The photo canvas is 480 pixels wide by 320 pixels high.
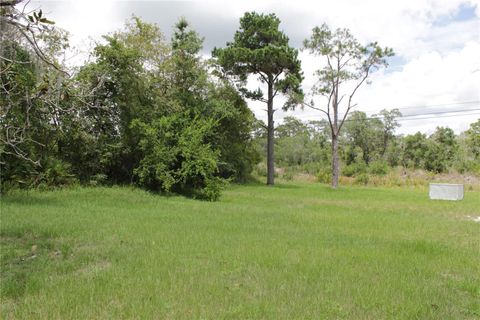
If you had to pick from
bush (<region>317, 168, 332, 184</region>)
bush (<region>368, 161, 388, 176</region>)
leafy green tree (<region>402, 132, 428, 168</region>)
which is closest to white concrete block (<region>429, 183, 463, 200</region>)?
bush (<region>317, 168, 332, 184</region>)

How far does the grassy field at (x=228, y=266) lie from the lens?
174 inches

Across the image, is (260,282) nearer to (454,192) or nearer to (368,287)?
(368,287)

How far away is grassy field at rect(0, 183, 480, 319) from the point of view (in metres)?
4.41

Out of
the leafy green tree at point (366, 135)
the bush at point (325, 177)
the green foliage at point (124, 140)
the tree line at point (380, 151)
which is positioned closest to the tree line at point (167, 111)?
the green foliage at point (124, 140)

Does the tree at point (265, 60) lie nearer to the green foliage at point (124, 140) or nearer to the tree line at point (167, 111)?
the tree line at point (167, 111)

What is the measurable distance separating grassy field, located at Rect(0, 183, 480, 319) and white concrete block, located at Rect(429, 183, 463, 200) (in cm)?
853

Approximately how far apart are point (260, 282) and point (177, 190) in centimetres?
1373

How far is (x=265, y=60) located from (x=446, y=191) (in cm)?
1282

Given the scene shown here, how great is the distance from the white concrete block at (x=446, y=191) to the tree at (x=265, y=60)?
35.2 ft

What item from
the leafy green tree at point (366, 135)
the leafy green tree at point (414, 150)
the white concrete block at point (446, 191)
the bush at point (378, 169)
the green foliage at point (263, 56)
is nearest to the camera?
the white concrete block at point (446, 191)

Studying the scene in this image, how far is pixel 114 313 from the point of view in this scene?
13.6 feet

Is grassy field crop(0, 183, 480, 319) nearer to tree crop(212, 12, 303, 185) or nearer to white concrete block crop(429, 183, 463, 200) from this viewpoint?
white concrete block crop(429, 183, 463, 200)

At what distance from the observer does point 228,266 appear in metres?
6.05

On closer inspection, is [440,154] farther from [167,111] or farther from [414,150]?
[167,111]
